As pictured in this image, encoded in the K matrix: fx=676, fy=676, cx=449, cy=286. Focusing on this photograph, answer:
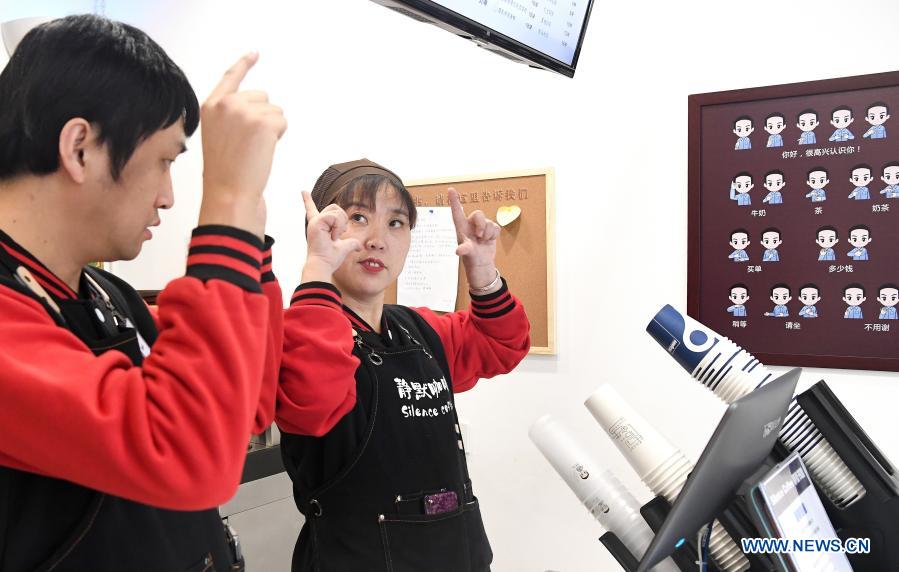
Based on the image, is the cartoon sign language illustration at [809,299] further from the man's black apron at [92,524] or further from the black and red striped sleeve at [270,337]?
the man's black apron at [92,524]

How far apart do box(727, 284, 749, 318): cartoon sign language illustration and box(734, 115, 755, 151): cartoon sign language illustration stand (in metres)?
0.42

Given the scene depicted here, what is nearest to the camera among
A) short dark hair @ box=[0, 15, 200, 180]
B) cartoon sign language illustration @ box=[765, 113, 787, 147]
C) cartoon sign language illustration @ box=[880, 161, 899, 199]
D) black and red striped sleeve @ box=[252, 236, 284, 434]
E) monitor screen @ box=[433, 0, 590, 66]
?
short dark hair @ box=[0, 15, 200, 180]

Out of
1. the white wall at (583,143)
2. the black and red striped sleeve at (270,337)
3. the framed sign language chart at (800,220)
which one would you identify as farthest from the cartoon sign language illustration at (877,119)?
the black and red striped sleeve at (270,337)

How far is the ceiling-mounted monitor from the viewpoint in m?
1.29

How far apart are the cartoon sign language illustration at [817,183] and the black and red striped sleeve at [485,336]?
96cm

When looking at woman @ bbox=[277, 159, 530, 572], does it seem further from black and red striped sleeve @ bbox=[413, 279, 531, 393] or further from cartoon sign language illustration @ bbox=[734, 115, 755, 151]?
cartoon sign language illustration @ bbox=[734, 115, 755, 151]

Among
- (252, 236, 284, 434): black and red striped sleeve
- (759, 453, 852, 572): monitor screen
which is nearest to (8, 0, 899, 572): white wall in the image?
(759, 453, 852, 572): monitor screen

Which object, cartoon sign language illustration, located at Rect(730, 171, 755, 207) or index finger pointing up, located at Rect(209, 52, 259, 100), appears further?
cartoon sign language illustration, located at Rect(730, 171, 755, 207)

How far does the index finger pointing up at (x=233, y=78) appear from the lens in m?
0.75

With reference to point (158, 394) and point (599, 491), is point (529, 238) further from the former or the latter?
point (158, 394)

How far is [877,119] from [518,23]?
3.66 ft

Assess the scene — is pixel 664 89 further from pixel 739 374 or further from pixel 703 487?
pixel 703 487

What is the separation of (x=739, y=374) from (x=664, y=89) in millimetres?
1382

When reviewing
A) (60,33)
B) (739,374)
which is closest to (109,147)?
(60,33)
